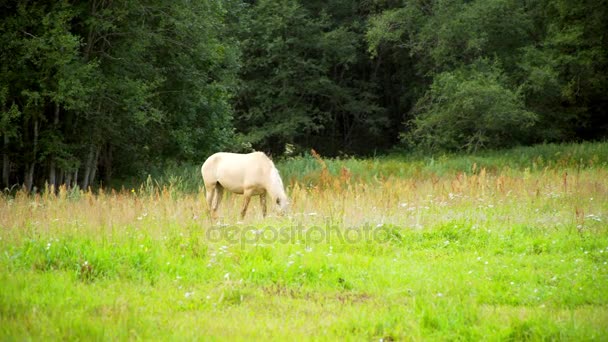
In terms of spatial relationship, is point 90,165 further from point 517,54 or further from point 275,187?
point 517,54

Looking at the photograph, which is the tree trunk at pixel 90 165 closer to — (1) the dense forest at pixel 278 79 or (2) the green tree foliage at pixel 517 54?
(1) the dense forest at pixel 278 79

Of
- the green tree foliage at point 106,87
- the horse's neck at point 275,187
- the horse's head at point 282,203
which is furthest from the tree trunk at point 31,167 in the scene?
the horse's head at point 282,203

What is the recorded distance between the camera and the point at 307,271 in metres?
7.53

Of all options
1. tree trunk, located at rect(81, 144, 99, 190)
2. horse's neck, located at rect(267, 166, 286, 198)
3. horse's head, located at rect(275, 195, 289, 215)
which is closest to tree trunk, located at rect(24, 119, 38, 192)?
tree trunk, located at rect(81, 144, 99, 190)

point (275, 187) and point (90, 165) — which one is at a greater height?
point (275, 187)

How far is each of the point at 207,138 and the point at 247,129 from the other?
18095mm

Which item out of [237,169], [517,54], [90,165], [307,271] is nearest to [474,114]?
[517,54]

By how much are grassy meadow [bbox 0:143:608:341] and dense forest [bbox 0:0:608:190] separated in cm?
717

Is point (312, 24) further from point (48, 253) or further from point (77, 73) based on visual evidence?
point (48, 253)

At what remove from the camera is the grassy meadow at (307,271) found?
5.81 m

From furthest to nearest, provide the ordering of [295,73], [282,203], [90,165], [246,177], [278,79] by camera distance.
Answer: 1. [295,73]
2. [278,79]
3. [90,165]
4. [246,177]
5. [282,203]

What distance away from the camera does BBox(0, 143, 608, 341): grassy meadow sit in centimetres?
581

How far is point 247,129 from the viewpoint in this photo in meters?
41.8

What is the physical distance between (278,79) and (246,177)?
29.1 m
